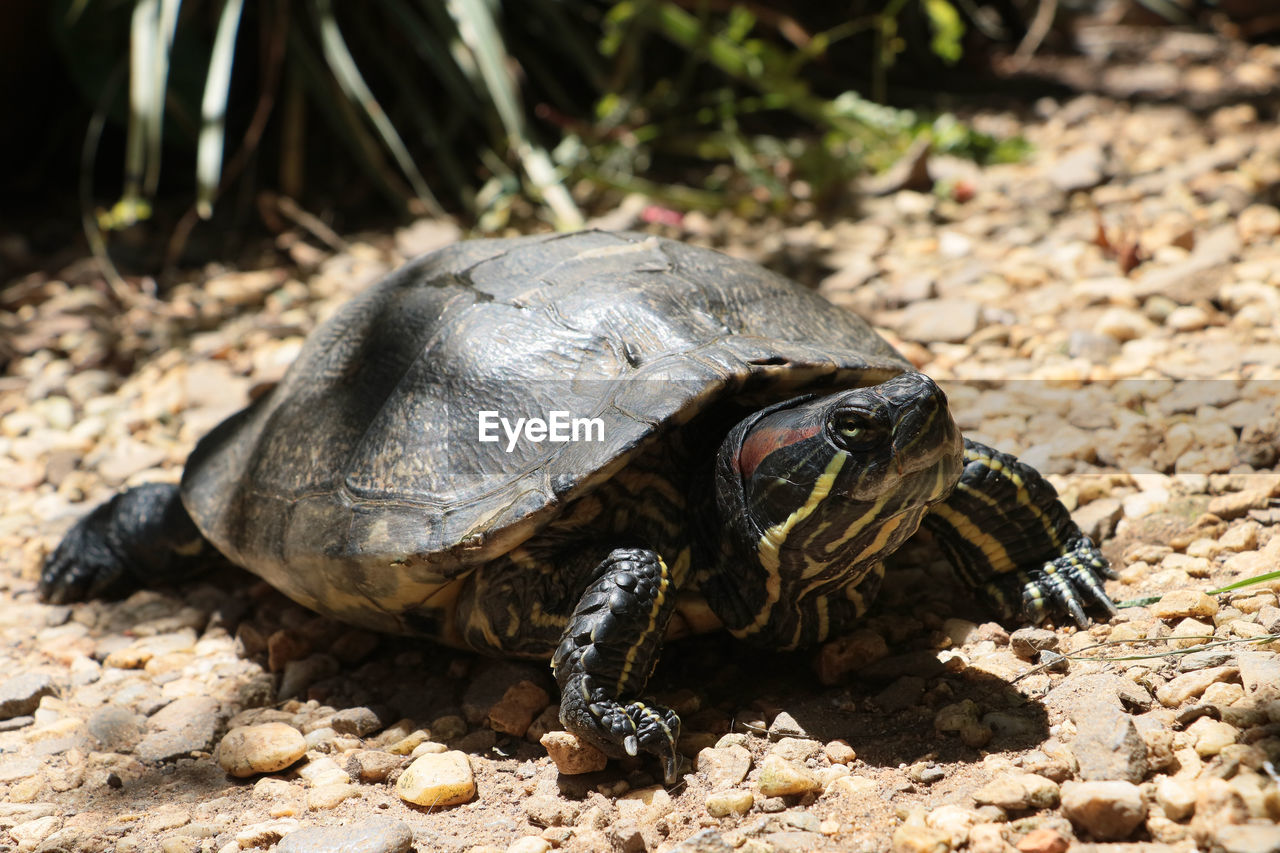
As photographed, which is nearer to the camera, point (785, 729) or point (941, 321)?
point (785, 729)

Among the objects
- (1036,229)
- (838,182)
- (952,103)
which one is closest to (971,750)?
(1036,229)

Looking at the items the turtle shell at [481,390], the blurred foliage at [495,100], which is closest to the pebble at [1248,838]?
the turtle shell at [481,390]

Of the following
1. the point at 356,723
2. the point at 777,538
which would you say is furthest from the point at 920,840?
the point at 356,723

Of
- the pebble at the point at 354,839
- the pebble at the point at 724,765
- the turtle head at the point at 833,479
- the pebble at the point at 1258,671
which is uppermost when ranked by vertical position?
the turtle head at the point at 833,479

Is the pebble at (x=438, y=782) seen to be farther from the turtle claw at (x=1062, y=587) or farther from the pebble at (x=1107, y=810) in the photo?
the turtle claw at (x=1062, y=587)

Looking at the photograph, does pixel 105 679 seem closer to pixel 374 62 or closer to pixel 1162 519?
pixel 1162 519

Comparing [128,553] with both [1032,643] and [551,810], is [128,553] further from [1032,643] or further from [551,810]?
[1032,643]
